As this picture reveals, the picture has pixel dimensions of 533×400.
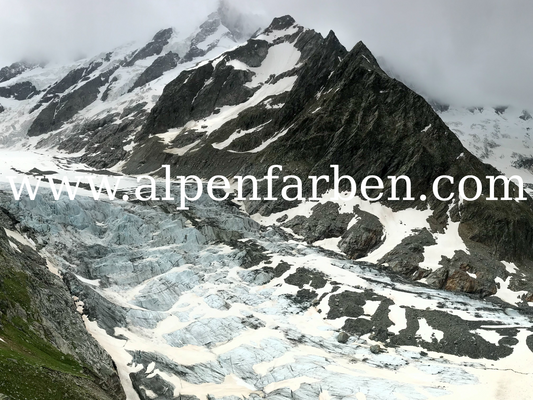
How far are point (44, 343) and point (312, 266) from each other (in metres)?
48.9

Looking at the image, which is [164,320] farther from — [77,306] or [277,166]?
[277,166]

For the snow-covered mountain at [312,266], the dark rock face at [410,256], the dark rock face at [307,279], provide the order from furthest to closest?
the dark rock face at [410,256]
the dark rock face at [307,279]
the snow-covered mountain at [312,266]

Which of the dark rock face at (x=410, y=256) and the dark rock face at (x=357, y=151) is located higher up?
the dark rock face at (x=357, y=151)

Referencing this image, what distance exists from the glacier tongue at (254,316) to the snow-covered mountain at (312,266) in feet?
0.84

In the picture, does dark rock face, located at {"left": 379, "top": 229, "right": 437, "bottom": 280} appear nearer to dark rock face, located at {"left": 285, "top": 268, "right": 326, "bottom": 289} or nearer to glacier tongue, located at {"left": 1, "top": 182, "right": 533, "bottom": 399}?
glacier tongue, located at {"left": 1, "top": 182, "right": 533, "bottom": 399}

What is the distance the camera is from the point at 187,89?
188125 mm

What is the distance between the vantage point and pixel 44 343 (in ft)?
100

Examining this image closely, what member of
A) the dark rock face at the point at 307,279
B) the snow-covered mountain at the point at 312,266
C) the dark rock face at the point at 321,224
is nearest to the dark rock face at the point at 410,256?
the snow-covered mountain at the point at 312,266


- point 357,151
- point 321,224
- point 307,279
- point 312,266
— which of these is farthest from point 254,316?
point 357,151

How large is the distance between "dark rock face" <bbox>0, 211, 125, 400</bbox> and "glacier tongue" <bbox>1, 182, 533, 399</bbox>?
4.54m

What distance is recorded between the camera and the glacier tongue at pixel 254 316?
42.7 m

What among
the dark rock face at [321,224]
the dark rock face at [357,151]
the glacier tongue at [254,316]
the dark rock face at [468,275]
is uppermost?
the dark rock face at [357,151]

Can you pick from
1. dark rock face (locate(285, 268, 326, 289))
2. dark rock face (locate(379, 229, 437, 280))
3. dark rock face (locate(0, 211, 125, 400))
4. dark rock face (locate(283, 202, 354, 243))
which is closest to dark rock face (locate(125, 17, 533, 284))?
dark rock face (locate(379, 229, 437, 280))

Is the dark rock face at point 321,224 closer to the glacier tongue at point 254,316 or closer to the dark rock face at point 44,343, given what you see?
the glacier tongue at point 254,316
